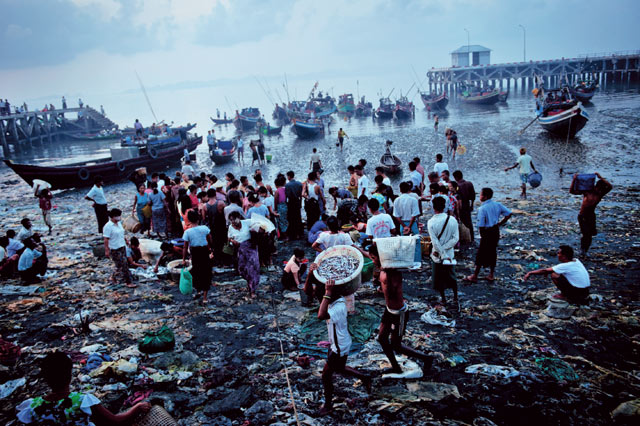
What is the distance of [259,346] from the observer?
505cm

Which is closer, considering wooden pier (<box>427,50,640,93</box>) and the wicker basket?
the wicker basket

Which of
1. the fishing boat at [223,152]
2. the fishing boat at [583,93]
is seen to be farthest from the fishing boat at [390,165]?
the fishing boat at [583,93]

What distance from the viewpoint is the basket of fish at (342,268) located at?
3646 mm

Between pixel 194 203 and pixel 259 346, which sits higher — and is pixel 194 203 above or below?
above

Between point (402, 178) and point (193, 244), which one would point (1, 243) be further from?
point (402, 178)

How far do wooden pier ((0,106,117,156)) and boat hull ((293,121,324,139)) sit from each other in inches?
1041

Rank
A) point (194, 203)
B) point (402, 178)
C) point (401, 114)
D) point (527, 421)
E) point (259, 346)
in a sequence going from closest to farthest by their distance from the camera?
point (527, 421) < point (259, 346) < point (194, 203) < point (402, 178) < point (401, 114)

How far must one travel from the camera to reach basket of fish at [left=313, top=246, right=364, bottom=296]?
3646 mm

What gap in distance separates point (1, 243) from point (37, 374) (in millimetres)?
4446

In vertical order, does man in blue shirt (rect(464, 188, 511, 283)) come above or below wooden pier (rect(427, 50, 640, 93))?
below

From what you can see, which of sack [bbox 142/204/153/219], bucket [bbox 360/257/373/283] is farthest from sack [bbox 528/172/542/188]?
sack [bbox 142/204/153/219]

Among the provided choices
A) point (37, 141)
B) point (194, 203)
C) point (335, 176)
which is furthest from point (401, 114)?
point (37, 141)

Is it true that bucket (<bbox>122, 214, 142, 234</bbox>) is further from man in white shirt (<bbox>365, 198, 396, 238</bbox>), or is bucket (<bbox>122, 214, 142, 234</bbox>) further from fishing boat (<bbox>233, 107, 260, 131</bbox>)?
fishing boat (<bbox>233, 107, 260, 131</bbox>)

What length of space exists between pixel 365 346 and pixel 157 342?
8.20 ft
